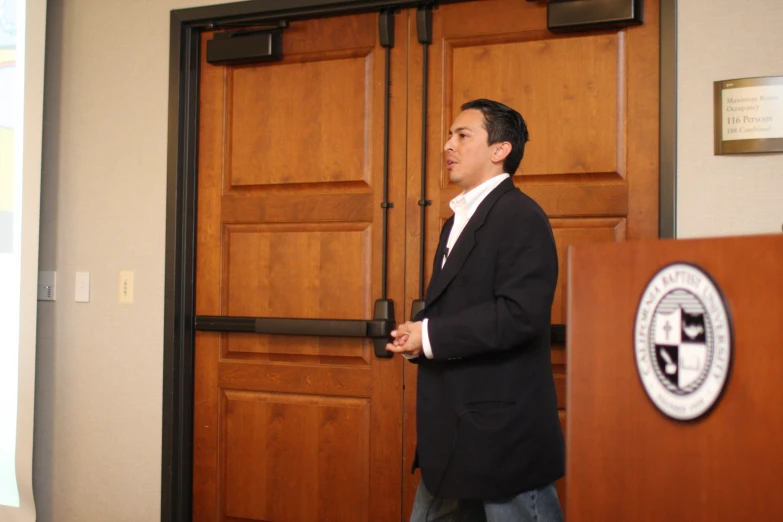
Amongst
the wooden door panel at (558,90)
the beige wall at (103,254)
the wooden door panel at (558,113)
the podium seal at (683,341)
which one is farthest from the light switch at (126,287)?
the podium seal at (683,341)

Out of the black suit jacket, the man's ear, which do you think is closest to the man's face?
the man's ear

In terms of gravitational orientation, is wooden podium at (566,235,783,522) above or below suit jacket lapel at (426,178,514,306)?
below

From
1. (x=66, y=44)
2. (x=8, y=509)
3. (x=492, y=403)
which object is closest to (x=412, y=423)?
(x=492, y=403)

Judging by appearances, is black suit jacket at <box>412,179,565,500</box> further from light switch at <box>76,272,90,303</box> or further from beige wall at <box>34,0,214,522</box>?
light switch at <box>76,272,90,303</box>

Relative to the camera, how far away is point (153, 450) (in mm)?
2562

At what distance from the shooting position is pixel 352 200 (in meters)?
2.38

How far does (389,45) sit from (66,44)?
1244mm

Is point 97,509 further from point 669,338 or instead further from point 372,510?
point 669,338

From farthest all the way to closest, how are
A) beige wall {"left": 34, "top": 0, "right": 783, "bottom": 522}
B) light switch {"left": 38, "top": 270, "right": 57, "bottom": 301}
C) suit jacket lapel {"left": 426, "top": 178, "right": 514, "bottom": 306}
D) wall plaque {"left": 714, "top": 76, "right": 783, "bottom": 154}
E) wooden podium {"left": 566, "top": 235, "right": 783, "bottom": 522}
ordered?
1. light switch {"left": 38, "top": 270, "right": 57, "bottom": 301}
2. beige wall {"left": 34, "top": 0, "right": 783, "bottom": 522}
3. wall plaque {"left": 714, "top": 76, "right": 783, "bottom": 154}
4. suit jacket lapel {"left": 426, "top": 178, "right": 514, "bottom": 306}
5. wooden podium {"left": 566, "top": 235, "right": 783, "bottom": 522}

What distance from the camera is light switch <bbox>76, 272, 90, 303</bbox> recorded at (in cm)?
266

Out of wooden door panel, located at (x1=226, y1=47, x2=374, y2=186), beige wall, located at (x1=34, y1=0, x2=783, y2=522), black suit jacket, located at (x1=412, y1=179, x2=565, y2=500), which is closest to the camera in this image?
black suit jacket, located at (x1=412, y1=179, x2=565, y2=500)

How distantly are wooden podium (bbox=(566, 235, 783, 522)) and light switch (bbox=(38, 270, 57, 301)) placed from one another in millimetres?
2299

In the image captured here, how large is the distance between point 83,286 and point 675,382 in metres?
2.35

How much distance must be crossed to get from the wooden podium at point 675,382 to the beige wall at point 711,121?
1.23 metres
